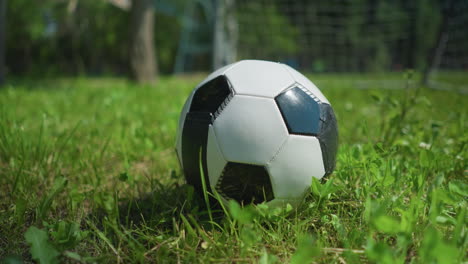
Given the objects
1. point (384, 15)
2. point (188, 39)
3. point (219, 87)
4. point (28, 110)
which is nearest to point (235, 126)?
point (219, 87)

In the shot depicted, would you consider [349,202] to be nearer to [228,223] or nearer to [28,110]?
[228,223]

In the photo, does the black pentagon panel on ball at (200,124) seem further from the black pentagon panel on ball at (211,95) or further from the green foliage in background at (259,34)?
the green foliage in background at (259,34)

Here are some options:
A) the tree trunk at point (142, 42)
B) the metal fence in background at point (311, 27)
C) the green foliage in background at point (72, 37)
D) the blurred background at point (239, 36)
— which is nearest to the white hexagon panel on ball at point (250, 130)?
the blurred background at point (239, 36)

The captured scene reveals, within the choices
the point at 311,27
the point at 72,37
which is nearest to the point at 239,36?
the point at 311,27

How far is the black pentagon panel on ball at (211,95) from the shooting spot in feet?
4.63

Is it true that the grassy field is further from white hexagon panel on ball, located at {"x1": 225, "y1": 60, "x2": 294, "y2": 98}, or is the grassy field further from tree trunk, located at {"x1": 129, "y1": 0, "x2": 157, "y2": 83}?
tree trunk, located at {"x1": 129, "y1": 0, "x2": 157, "y2": 83}

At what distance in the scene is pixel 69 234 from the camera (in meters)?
1.19

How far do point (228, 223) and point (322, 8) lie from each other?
28.0 ft

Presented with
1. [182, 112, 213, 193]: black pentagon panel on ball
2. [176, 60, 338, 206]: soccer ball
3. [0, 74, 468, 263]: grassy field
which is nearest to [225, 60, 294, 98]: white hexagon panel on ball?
[176, 60, 338, 206]: soccer ball

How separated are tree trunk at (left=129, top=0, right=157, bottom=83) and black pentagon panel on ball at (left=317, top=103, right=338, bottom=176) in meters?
6.47

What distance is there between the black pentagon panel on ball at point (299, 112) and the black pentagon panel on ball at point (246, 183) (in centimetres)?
22

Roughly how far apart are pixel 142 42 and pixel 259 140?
262 inches

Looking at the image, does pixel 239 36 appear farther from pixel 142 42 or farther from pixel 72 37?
pixel 72 37

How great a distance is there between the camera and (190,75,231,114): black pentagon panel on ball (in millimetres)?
1412
